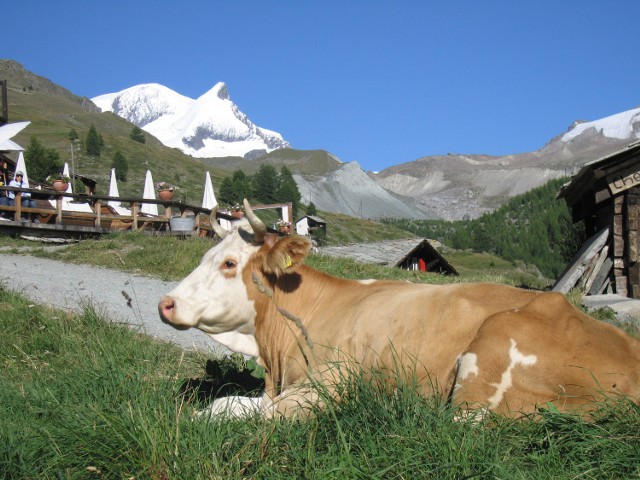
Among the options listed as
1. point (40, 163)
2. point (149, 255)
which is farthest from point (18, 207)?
point (40, 163)

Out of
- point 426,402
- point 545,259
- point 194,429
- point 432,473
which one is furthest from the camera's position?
point 545,259

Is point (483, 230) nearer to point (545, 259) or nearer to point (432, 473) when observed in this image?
point (545, 259)

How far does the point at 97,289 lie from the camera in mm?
13992

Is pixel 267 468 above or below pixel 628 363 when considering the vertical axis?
below

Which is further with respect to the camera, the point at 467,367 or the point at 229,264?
the point at 229,264

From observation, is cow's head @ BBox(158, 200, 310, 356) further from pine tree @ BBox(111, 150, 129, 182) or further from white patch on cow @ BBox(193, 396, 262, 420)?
pine tree @ BBox(111, 150, 129, 182)

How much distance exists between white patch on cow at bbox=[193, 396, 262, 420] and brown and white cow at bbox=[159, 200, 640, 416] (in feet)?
0.17

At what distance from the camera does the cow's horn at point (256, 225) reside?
602 centimetres

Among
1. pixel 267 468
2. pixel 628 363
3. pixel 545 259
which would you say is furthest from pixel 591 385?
pixel 545 259

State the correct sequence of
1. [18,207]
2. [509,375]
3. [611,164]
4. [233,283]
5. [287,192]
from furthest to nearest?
[287,192], [18,207], [611,164], [233,283], [509,375]

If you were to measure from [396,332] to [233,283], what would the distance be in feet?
5.44

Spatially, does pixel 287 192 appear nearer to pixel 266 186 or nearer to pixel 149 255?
pixel 266 186

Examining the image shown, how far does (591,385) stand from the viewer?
4.63 m

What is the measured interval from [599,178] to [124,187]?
103720 mm
